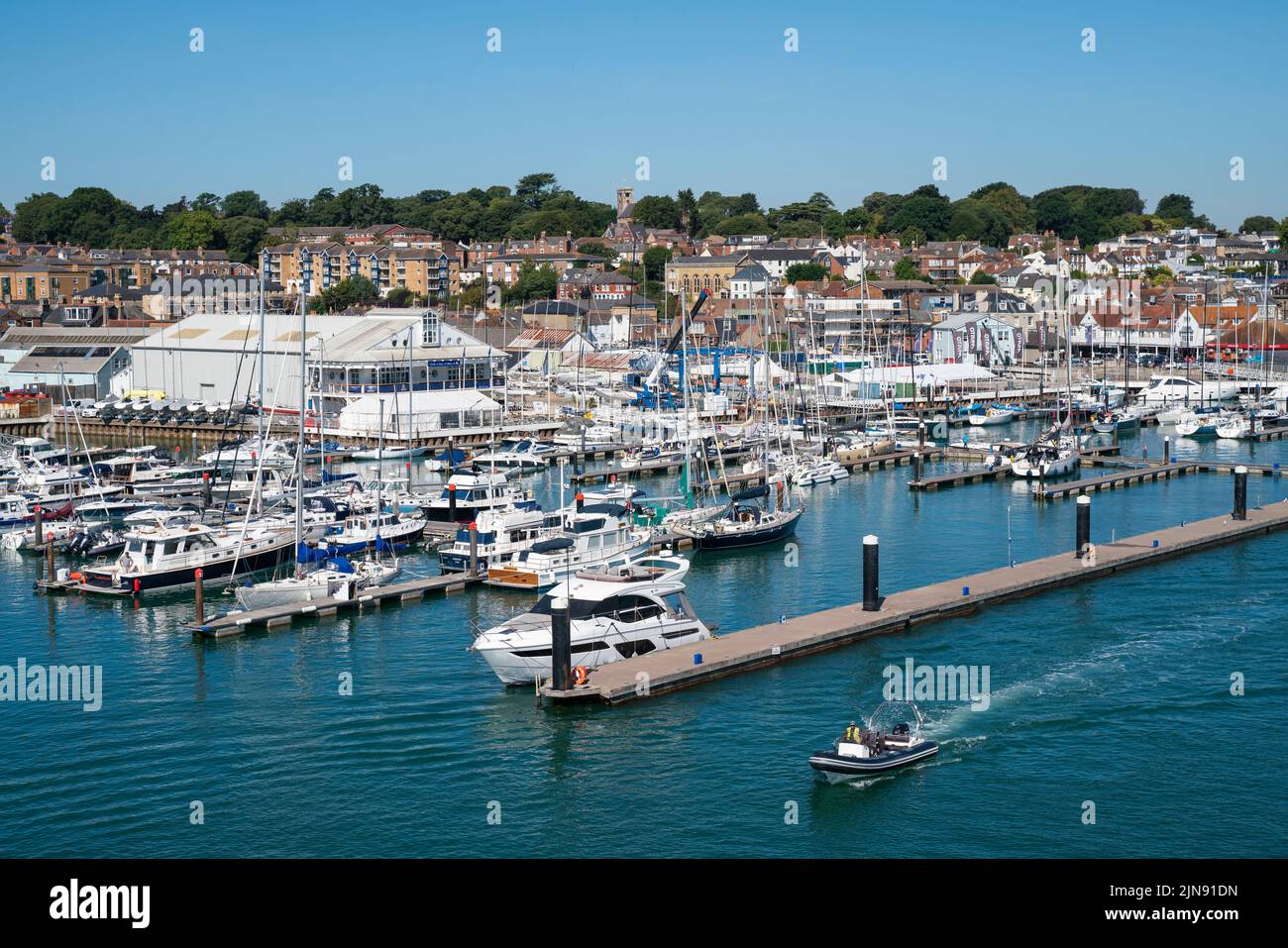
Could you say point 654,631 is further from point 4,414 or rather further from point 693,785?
point 4,414

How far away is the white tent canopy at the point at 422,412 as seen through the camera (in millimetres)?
61156

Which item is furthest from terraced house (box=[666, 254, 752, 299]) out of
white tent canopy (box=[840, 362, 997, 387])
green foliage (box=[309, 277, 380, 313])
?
white tent canopy (box=[840, 362, 997, 387])

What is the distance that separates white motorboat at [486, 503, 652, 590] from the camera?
3306 cm

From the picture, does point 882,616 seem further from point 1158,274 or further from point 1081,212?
point 1081,212

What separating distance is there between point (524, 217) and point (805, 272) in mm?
49023

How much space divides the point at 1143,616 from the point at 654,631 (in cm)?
1043

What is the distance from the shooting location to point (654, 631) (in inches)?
1065

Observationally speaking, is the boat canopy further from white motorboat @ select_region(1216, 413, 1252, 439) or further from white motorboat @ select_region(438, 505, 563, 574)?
white motorboat @ select_region(1216, 413, 1252, 439)

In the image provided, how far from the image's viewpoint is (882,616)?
28.9m

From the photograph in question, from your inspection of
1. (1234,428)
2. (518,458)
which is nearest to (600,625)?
(518,458)

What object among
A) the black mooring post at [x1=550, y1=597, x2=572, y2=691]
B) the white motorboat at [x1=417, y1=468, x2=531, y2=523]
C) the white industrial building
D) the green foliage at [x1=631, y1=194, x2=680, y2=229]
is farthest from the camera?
the green foliage at [x1=631, y1=194, x2=680, y2=229]

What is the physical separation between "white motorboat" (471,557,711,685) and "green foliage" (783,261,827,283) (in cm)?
9854
